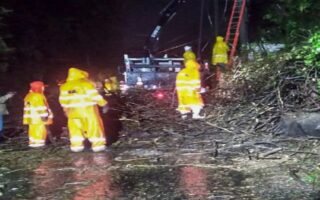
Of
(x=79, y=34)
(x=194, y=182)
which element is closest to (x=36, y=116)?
(x=194, y=182)

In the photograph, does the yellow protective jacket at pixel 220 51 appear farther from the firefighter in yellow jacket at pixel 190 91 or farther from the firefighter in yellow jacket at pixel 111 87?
the firefighter in yellow jacket at pixel 190 91

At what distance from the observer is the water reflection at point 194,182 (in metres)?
6.71

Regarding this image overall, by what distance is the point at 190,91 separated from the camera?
38.7 ft

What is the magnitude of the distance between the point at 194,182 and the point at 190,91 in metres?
4.71

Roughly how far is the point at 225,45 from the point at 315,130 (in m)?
8.60

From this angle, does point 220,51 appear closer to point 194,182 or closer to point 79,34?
point 79,34

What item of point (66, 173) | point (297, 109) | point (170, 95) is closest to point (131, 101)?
point (170, 95)

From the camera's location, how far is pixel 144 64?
53.0 ft

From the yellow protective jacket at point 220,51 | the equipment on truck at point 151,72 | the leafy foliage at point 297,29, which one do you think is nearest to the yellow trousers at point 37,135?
the leafy foliage at point 297,29

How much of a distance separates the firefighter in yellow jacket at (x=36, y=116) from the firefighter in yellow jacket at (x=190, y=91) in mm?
3112

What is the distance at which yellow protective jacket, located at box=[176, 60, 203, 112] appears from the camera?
11750 millimetres

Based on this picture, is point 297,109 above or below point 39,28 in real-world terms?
below

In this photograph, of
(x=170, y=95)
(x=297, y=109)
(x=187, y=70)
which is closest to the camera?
(x=297, y=109)

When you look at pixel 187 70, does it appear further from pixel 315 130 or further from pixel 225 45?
pixel 225 45
